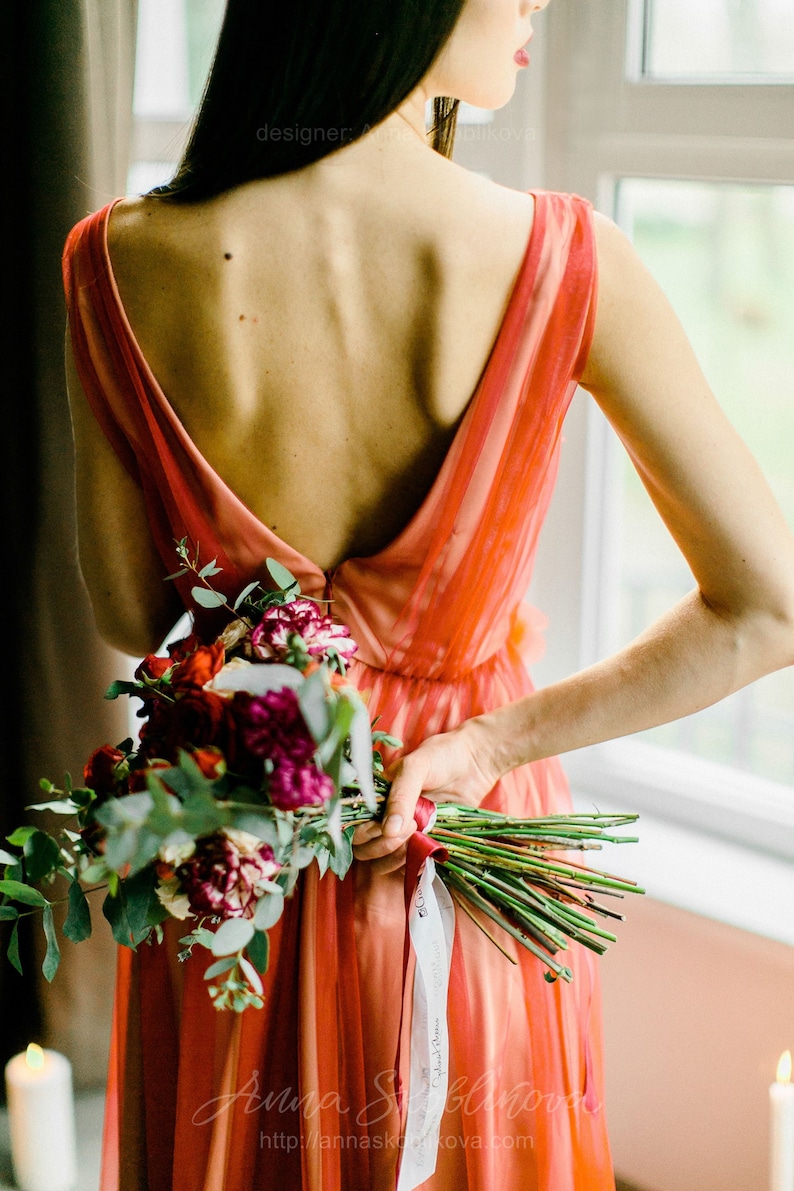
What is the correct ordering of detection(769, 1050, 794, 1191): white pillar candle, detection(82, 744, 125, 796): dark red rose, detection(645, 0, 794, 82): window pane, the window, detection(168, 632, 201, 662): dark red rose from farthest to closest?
1. the window
2. detection(645, 0, 794, 82): window pane
3. detection(769, 1050, 794, 1191): white pillar candle
4. detection(168, 632, 201, 662): dark red rose
5. detection(82, 744, 125, 796): dark red rose

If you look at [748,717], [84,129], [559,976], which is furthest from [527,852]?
[84,129]

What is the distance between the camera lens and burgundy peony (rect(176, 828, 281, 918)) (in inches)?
29.8

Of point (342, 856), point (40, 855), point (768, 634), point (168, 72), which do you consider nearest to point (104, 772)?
point (40, 855)

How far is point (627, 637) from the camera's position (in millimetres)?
1870

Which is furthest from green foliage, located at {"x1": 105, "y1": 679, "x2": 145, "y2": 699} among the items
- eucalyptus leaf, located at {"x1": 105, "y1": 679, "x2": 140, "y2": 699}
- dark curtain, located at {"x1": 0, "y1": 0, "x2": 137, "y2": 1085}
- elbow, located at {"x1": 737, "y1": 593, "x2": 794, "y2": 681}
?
dark curtain, located at {"x1": 0, "y1": 0, "x2": 137, "y2": 1085}

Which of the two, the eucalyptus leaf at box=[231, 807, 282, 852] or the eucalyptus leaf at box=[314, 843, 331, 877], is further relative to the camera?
the eucalyptus leaf at box=[314, 843, 331, 877]

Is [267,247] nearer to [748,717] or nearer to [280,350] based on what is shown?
[280,350]

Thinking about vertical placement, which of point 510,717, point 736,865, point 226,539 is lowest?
point 736,865

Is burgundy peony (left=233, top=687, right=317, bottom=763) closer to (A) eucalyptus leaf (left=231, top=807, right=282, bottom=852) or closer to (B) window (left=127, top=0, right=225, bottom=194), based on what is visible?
(A) eucalyptus leaf (left=231, top=807, right=282, bottom=852)

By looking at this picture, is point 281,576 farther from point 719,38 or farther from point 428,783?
point 719,38

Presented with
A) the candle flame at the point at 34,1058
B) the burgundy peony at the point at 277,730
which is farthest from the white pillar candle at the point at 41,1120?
the burgundy peony at the point at 277,730

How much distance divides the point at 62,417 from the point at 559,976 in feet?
3.74

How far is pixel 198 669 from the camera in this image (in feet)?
2.70

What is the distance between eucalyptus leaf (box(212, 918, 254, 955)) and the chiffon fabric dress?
22 cm
